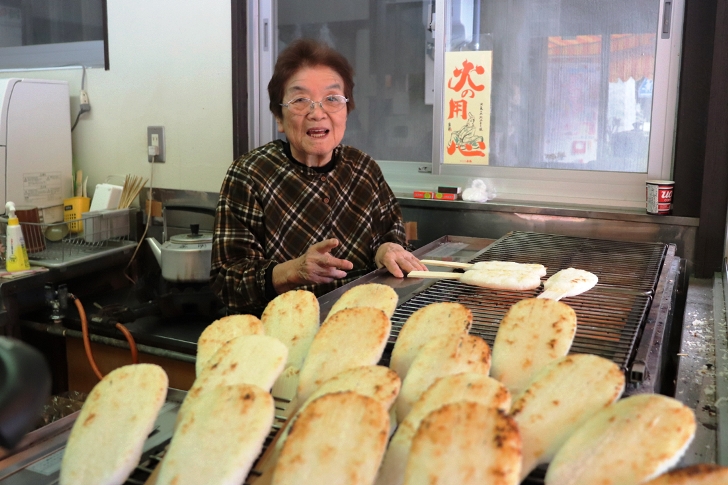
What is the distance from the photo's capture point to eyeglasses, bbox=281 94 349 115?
2201 mm

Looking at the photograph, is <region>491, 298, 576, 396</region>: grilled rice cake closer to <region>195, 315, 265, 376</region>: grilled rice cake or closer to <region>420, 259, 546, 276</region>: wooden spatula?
<region>195, 315, 265, 376</region>: grilled rice cake

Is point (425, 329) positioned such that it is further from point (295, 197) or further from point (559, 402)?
point (295, 197)

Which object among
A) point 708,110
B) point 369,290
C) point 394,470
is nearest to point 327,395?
point 394,470

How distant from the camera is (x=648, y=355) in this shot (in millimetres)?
1057

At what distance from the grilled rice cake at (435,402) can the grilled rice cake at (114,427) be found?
0.84ft

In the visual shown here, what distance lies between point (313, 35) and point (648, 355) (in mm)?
2464

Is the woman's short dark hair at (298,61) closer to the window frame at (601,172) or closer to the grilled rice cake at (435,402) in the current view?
the window frame at (601,172)

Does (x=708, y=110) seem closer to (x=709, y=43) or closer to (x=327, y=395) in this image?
(x=709, y=43)

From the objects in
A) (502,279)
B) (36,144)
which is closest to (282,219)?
(502,279)

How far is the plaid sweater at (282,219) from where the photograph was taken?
2146 millimetres

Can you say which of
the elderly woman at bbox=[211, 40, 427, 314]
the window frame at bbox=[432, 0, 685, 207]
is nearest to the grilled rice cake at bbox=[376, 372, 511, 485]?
the elderly woman at bbox=[211, 40, 427, 314]

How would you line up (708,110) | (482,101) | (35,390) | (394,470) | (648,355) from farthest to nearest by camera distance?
(482,101), (708,110), (648,355), (394,470), (35,390)

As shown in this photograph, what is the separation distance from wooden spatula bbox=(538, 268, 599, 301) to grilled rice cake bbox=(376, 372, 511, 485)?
768 mm

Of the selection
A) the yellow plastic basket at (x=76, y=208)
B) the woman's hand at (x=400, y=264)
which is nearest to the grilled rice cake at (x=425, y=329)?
the woman's hand at (x=400, y=264)
